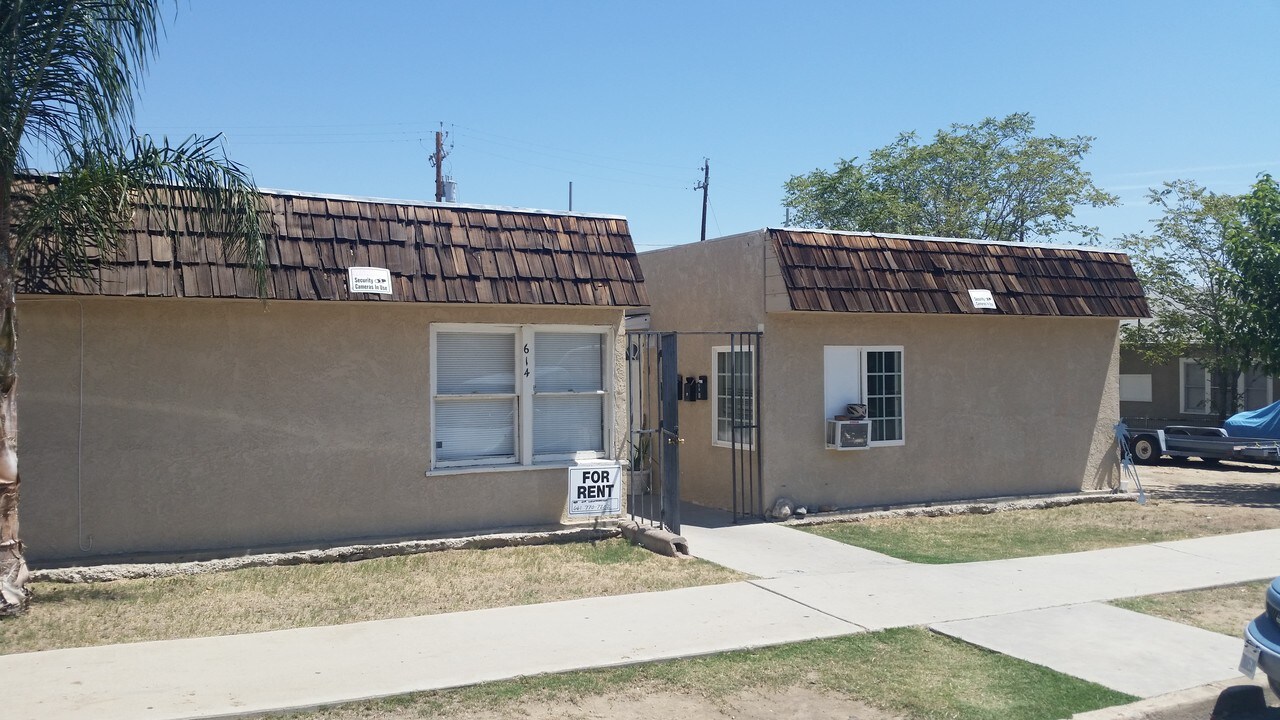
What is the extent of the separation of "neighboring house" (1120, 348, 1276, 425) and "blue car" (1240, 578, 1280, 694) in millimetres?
21475

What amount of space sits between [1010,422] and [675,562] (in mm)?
6427

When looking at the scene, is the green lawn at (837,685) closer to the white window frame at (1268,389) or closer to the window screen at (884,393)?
the window screen at (884,393)

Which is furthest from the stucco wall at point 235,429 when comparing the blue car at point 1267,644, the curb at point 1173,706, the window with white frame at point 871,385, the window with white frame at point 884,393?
the blue car at point 1267,644

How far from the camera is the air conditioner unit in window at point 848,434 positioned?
12.4 meters

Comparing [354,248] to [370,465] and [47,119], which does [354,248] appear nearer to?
[370,465]

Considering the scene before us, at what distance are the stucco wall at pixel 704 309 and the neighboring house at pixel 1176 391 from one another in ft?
54.2

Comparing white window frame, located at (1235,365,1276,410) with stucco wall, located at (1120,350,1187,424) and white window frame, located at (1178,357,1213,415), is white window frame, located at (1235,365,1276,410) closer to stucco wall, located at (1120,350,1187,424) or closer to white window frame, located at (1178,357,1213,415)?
white window frame, located at (1178,357,1213,415)

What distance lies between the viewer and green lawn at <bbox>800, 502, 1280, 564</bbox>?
1068 centimetres

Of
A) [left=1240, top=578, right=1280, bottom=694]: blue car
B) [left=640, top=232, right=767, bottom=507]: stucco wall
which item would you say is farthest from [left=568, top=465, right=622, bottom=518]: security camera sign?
[left=1240, top=578, right=1280, bottom=694]: blue car

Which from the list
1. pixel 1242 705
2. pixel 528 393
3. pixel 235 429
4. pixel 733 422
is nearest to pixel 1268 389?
pixel 733 422

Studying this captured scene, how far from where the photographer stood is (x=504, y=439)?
10477 mm

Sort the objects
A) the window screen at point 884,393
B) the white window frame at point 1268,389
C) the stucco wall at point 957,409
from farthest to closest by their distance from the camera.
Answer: the white window frame at point 1268,389 → the window screen at point 884,393 → the stucco wall at point 957,409

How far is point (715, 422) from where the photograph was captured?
13242 mm

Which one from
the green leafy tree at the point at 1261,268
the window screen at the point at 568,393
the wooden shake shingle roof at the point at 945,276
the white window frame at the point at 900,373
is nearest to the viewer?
the window screen at the point at 568,393
